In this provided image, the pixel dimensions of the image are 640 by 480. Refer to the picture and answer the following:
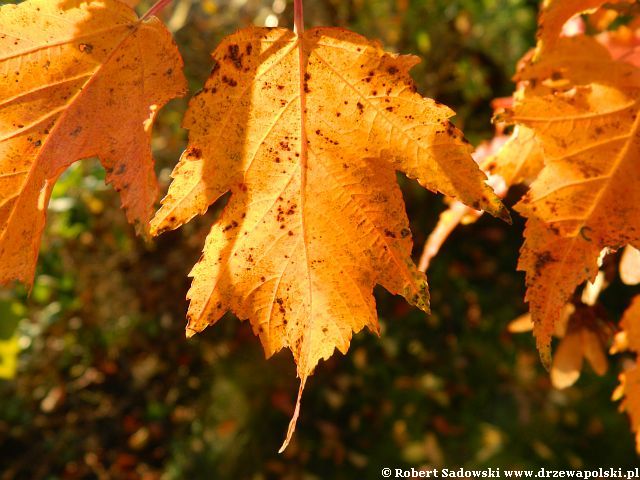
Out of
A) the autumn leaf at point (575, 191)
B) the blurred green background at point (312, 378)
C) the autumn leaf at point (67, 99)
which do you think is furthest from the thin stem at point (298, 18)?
the blurred green background at point (312, 378)

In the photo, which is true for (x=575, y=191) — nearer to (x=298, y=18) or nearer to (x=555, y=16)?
(x=555, y=16)

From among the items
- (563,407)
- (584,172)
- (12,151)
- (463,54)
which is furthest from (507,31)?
(12,151)

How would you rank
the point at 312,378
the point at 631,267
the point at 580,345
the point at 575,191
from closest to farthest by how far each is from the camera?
1. the point at 575,191
2. the point at 631,267
3. the point at 580,345
4. the point at 312,378

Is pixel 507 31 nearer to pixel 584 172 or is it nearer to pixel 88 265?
pixel 88 265

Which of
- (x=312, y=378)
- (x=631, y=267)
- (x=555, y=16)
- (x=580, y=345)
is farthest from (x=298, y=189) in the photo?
(x=312, y=378)

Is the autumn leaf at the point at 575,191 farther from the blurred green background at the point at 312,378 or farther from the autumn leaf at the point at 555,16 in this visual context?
the blurred green background at the point at 312,378

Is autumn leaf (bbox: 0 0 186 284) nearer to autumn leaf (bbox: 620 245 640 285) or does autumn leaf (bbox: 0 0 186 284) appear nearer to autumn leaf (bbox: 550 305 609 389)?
autumn leaf (bbox: 620 245 640 285)
